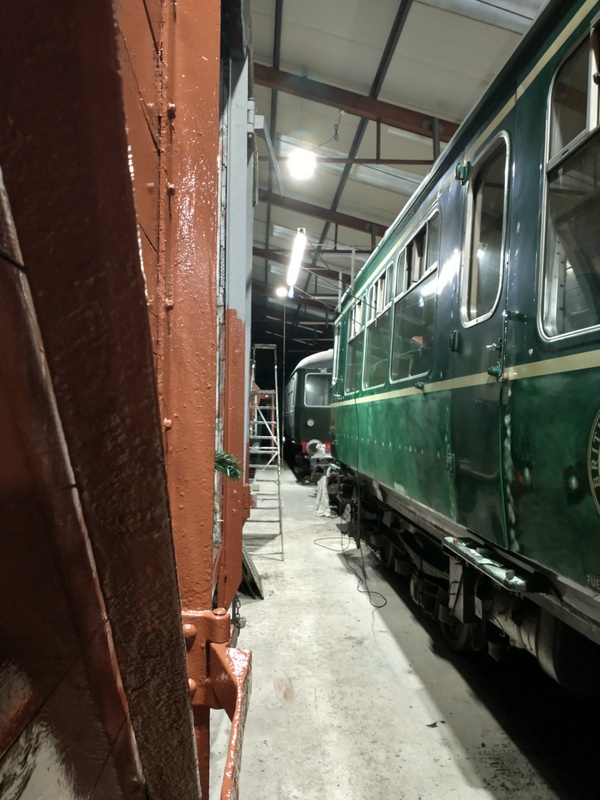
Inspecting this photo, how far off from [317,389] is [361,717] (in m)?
10.2

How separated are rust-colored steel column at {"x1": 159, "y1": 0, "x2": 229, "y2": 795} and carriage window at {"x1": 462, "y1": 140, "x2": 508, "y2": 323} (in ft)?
5.31

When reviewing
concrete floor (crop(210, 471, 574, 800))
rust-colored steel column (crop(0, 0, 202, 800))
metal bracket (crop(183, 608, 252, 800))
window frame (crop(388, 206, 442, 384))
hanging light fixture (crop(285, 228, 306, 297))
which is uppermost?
hanging light fixture (crop(285, 228, 306, 297))

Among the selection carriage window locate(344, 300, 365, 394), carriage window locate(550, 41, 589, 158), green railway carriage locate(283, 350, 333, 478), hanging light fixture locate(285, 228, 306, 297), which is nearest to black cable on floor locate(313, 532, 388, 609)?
carriage window locate(344, 300, 365, 394)

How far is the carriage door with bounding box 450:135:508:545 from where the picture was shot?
2.16 m

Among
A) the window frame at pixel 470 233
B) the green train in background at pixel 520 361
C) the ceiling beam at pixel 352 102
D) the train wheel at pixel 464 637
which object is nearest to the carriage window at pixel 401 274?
the green train in background at pixel 520 361

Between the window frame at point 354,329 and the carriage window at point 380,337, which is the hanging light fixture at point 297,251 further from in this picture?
the carriage window at point 380,337

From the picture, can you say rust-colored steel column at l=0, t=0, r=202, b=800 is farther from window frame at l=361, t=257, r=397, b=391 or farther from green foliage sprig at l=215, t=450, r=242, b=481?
window frame at l=361, t=257, r=397, b=391

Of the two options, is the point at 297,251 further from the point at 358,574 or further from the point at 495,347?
the point at 495,347

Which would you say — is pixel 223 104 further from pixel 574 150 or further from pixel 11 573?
pixel 11 573

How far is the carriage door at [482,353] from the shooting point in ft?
7.08

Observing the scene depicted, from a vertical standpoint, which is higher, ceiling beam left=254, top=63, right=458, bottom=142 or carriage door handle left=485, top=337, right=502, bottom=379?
ceiling beam left=254, top=63, right=458, bottom=142

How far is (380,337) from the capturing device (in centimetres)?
462

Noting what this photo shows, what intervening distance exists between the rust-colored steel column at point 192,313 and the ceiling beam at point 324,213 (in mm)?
7778

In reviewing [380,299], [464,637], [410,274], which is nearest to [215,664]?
[464,637]
